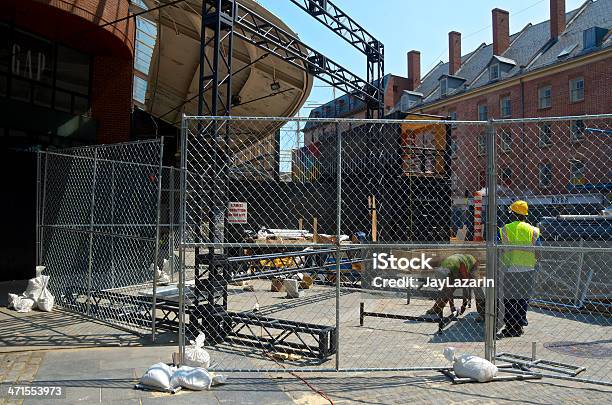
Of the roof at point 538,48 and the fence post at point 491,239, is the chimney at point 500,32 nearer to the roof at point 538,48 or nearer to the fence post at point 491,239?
the roof at point 538,48

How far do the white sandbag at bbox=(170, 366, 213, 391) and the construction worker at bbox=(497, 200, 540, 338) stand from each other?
406 centimetres

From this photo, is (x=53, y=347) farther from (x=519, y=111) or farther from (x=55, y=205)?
(x=519, y=111)

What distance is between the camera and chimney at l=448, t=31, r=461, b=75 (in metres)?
48.6

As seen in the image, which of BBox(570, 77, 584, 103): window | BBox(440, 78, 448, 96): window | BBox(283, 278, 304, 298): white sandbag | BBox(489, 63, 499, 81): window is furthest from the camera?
BBox(440, 78, 448, 96): window

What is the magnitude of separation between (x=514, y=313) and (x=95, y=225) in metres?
7.36

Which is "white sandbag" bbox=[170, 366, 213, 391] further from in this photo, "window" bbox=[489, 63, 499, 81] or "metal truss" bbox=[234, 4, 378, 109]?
"window" bbox=[489, 63, 499, 81]

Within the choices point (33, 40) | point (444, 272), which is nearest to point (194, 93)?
point (33, 40)

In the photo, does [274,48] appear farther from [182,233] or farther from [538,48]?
[538,48]

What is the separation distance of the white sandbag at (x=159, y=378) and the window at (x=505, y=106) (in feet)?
125

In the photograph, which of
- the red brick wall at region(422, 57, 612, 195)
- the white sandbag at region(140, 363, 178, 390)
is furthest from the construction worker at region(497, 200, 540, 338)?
the red brick wall at region(422, 57, 612, 195)

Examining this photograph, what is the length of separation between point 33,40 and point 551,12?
124 ft

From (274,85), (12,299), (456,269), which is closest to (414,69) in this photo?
(274,85)

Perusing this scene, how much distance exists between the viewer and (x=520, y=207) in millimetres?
7430

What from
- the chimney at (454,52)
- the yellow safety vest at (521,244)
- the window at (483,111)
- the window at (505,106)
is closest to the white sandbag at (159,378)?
the yellow safety vest at (521,244)
